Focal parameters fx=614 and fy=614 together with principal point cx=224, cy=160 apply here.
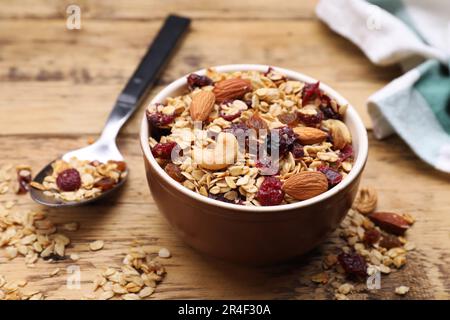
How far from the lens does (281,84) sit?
886mm

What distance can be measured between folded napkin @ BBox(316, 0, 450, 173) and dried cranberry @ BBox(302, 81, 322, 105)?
19cm

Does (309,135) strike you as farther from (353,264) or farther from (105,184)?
(105,184)

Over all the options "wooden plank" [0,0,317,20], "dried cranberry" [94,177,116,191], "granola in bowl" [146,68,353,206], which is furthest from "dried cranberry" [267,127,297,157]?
"wooden plank" [0,0,317,20]

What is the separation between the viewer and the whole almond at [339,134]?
822mm

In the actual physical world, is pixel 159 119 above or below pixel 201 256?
above

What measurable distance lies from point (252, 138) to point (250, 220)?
12 centimetres

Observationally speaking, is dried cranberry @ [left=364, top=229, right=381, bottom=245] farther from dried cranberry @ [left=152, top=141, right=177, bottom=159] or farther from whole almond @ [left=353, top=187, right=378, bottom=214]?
dried cranberry @ [left=152, top=141, right=177, bottom=159]

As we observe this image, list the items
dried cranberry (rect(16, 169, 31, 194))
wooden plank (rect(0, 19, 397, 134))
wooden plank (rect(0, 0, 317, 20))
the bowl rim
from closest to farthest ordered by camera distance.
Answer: the bowl rim, dried cranberry (rect(16, 169, 31, 194)), wooden plank (rect(0, 19, 397, 134)), wooden plank (rect(0, 0, 317, 20))

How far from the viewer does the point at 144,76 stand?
1.07m

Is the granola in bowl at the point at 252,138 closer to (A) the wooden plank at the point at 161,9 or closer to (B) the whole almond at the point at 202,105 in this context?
(B) the whole almond at the point at 202,105

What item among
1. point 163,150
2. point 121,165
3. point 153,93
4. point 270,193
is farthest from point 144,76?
point 270,193

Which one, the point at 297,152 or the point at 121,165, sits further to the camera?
the point at 121,165

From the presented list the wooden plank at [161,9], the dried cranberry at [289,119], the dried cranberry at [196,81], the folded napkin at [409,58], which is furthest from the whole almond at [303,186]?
the wooden plank at [161,9]

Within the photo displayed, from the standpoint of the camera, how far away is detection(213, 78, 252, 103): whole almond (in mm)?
851
